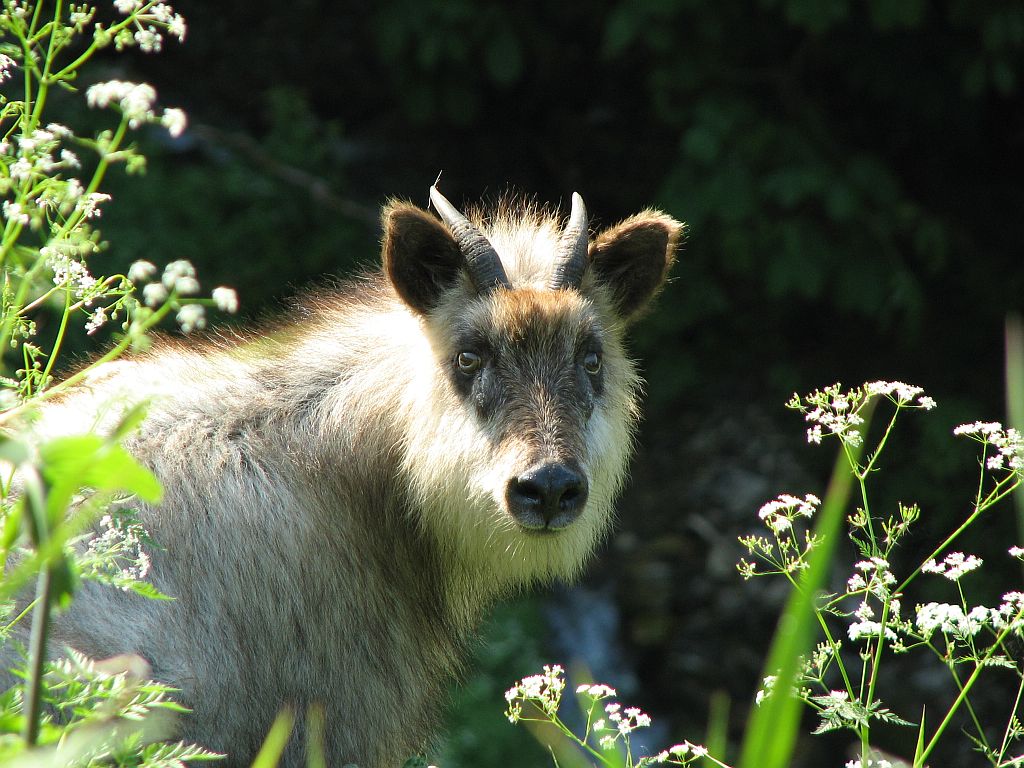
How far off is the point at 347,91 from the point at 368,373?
559cm

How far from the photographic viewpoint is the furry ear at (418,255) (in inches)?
138

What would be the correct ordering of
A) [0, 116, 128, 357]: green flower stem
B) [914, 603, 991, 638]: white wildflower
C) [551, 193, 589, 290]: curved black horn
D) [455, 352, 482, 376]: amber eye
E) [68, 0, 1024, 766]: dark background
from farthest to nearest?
[68, 0, 1024, 766]: dark background, [551, 193, 589, 290]: curved black horn, [455, 352, 482, 376]: amber eye, [914, 603, 991, 638]: white wildflower, [0, 116, 128, 357]: green flower stem

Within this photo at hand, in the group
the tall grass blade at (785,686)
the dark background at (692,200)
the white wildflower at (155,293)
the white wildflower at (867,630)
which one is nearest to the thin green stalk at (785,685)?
the tall grass blade at (785,686)

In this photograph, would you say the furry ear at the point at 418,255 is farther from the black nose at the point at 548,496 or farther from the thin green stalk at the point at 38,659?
the thin green stalk at the point at 38,659

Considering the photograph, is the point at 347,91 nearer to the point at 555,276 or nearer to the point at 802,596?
the point at 555,276

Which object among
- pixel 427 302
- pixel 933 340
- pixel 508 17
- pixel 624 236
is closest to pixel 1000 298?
pixel 933 340

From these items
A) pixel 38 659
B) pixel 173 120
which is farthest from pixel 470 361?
pixel 38 659

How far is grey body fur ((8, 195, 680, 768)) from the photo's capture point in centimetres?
309

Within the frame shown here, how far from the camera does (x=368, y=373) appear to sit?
11.9 feet

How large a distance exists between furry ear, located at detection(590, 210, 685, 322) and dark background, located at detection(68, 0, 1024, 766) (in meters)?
2.61

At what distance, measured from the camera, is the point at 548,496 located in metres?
3.15

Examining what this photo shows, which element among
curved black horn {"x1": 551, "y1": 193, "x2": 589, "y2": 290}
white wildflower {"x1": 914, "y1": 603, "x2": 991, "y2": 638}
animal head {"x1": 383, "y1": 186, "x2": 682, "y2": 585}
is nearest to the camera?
white wildflower {"x1": 914, "y1": 603, "x2": 991, "y2": 638}

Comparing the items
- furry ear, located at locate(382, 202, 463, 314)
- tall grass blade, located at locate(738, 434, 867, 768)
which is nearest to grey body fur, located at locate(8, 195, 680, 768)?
furry ear, located at locate(382, 202, 463, 314)

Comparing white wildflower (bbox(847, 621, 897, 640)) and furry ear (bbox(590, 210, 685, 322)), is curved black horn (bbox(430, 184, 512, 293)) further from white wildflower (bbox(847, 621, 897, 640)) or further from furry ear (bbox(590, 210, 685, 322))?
white wildflower (bbox(847, 621, 897, 640))
